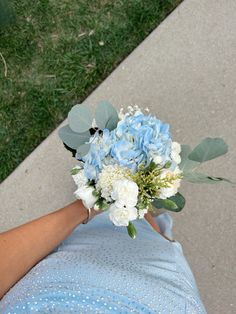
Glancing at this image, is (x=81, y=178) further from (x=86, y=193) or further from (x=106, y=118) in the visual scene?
(x=106, y=118)

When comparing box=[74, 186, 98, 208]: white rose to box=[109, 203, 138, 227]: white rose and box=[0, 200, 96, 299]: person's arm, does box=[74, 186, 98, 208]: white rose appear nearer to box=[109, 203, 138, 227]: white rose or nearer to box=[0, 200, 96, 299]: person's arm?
box=[109, 203, 138, 227]: white rose

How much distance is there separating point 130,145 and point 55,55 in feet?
3.66

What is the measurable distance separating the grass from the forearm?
747 millimetres

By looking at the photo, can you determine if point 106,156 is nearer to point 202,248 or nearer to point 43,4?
point 202,248

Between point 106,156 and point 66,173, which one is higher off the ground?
point 106,156

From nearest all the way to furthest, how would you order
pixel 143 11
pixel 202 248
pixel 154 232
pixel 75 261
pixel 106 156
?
pixel 106 156, pixel 75 261, pixel 154 232, pixel 202 248, pixel 143 11

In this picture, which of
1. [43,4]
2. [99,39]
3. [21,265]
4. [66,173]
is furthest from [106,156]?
[43,4]

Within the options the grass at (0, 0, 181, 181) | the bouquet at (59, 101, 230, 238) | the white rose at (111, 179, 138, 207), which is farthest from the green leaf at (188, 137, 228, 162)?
the grass at (0, 0, 181, 181)

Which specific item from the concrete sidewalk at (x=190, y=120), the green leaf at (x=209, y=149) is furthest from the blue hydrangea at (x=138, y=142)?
the concrete sidewalk at (x=190, y=120)

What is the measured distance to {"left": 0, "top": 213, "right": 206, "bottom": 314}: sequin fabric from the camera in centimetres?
109

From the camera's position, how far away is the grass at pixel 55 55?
81.4 inches

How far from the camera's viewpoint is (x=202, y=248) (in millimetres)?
1917

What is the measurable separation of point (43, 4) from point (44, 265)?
1.25 metres

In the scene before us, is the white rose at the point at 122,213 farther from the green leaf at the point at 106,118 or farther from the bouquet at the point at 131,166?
the green leaf at the point at 106,118
